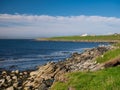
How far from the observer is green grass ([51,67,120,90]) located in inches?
741

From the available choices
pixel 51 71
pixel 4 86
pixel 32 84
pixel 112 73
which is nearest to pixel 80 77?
pixel 112 73

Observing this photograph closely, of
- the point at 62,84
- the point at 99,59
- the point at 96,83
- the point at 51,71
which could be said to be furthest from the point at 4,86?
the point at 96,83

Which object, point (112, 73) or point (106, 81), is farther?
point (112, 73)

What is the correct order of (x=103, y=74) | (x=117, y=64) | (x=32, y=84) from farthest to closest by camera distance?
1. (x=32, y=84)
2. (x=117, y=64)
3. (x=103, y=74)

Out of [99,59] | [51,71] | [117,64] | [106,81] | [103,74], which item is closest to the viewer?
[106,81]

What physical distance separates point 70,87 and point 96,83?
1798 mm

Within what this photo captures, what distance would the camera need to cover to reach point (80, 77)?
21297 millimetres

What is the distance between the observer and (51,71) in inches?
1598

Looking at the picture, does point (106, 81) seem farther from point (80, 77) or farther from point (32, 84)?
point (32, 84)

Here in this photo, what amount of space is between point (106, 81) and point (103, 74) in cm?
165

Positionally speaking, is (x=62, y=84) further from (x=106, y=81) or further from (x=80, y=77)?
(x=106, y=81)

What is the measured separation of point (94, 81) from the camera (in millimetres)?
20141

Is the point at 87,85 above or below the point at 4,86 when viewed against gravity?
Result: above

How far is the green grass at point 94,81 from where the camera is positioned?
1883 centimetres
